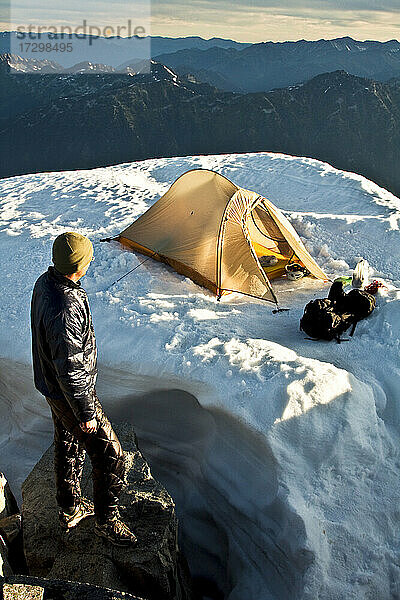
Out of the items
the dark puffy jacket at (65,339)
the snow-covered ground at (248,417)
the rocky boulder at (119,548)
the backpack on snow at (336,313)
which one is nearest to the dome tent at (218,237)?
the snow-covered ground at (248,417)

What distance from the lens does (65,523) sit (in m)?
3.47

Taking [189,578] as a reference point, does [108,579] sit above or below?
above

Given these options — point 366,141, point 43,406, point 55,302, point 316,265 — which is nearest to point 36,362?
point 55,302

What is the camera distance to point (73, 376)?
2852 millimetres

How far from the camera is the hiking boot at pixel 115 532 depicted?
3.35 metres

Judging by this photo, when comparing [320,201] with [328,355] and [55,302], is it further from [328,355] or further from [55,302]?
[55,302]

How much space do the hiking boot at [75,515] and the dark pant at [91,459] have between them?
49 mm

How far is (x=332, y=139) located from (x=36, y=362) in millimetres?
102769

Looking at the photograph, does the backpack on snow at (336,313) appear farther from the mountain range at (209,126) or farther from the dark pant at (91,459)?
the mountain range at (209,126)

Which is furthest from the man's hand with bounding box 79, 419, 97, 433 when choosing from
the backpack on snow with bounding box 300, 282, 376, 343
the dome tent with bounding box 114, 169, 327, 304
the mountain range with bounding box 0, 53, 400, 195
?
the mountain range with bounding box 0, 53, 400, 195

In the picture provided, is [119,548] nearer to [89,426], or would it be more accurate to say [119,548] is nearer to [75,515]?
Answer: [75,515]

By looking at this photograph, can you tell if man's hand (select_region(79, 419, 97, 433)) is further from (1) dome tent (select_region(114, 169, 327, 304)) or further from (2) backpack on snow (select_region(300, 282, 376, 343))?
(1) dome tent (select_region(114, 169, 327, 304))

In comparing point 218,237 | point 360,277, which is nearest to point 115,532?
point 360,277

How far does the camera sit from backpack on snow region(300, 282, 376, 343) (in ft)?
18.0
